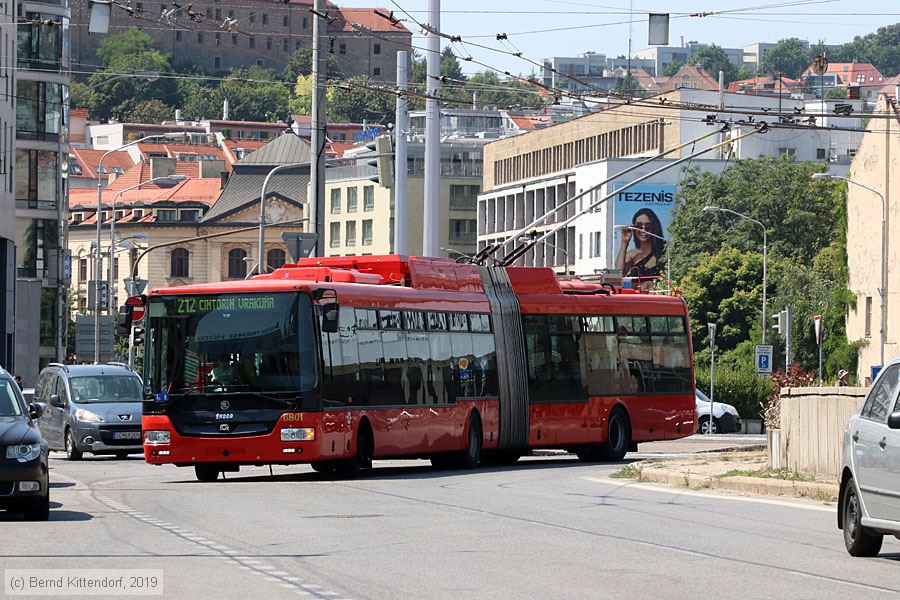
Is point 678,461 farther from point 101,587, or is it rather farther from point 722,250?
point 722,250

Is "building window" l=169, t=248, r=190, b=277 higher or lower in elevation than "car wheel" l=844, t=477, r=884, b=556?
higher

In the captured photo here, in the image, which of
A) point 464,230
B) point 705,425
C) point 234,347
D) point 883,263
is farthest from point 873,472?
point 464,230

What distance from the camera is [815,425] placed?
2412 centimetres

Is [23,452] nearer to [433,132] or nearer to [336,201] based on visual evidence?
[433,132]

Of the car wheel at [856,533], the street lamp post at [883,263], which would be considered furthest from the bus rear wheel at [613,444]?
the street lamp post at [883,263]

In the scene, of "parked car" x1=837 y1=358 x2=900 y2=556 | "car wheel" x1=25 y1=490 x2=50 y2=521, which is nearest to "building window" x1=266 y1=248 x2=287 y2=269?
"car wheel" x1=25 y1=490 x2=50 y2=521

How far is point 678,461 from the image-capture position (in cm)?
3045

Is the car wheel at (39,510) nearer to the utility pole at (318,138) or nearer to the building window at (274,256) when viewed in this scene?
the utility pole at (318,138)

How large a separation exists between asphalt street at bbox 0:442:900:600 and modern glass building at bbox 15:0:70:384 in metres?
49.5

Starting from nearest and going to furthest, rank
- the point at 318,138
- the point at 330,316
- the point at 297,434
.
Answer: the point at 297,434, the point at 330,316, the point at 318,138

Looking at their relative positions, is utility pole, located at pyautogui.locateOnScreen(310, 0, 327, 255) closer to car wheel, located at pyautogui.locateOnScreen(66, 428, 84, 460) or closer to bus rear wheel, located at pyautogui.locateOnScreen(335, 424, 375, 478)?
car wheel, located at pyautogui.locateOnScreen(66, 428, 84, 460)

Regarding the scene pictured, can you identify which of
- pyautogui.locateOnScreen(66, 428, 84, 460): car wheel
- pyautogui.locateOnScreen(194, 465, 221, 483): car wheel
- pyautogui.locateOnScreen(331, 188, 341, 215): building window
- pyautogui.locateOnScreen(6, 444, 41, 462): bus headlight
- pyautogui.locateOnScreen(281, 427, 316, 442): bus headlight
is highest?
pyautogui.locateOnScreen(331, 188, 341, 215): building window

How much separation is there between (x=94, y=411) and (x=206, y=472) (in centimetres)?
843

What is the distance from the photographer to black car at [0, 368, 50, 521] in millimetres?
18422
